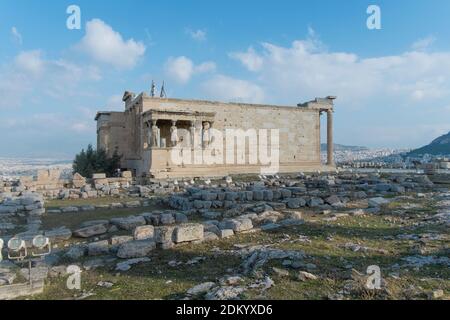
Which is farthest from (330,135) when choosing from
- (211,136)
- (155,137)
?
(155,137)

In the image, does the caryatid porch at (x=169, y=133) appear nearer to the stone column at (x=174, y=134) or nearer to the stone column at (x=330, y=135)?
the stone column at (x=174, y=134)

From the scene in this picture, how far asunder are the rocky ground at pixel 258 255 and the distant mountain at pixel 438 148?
79.5 metres

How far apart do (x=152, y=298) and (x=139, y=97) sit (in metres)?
A: 26.0

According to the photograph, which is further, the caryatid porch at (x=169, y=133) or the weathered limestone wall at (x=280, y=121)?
the weathered limestone wall at (x=280, y=121)

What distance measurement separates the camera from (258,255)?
5828 millimetres

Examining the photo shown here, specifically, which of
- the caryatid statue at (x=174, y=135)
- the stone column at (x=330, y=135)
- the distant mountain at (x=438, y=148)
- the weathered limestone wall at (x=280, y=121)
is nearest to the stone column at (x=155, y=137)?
the caryatid statue at (x=174, y=135)

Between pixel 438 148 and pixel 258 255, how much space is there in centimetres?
9263

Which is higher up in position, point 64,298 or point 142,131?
point 142,131

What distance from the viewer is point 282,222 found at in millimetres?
8750

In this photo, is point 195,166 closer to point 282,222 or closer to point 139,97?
point 139,97

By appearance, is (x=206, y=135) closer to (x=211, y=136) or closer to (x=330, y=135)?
(x=211, y=136)

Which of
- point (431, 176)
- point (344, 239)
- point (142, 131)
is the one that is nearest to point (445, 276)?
point (344, 239)

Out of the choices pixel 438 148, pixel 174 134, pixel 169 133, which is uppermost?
pixel 169 133

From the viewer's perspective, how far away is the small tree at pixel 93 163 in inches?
1081
